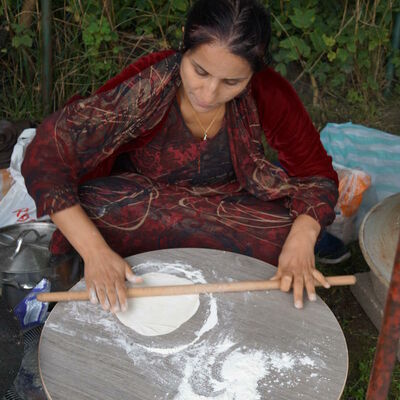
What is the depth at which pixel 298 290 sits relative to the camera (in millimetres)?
1590

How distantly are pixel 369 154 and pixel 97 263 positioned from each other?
2.10m

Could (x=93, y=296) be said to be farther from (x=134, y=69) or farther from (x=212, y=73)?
(x=134, y=69)

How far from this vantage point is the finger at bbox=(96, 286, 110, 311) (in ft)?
4.99

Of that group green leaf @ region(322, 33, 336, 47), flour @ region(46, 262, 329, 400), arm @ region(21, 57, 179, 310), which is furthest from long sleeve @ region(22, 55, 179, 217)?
green leaf @ region(322, 33, 336, 47)

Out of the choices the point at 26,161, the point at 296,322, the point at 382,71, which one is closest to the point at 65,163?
the point at 26,161

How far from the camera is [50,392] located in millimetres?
1272

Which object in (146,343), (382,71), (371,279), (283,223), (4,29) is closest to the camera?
(146,343)

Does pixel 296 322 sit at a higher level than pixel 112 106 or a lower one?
lower

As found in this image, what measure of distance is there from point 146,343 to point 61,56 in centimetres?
247

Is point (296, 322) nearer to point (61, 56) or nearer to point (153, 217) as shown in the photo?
point (153, 217)

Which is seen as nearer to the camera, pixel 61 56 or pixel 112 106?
pixel 112 106

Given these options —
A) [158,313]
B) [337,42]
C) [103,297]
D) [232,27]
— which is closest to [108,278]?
[103,297]

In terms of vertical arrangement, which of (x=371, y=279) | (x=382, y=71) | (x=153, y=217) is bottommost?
(x=371, y=279)

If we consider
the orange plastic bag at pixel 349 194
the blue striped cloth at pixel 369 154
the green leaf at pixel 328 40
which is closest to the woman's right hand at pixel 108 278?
the orange plastic bag at pixel 349 194
